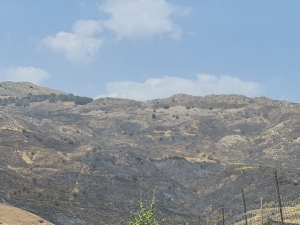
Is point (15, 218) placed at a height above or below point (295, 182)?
below

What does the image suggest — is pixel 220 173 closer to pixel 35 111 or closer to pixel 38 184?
pixel 38 184

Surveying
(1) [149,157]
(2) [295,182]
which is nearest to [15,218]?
(2) [295,182]

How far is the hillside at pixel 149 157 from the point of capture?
74438mm

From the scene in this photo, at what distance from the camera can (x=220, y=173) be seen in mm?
99062

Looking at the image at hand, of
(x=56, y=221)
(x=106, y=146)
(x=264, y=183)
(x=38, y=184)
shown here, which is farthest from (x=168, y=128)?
(x=56, y=221)

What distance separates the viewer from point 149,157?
108 metres

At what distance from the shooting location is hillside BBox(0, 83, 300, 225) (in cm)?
7444

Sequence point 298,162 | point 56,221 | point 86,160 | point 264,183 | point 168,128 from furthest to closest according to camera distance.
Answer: point 168,128 → point 298,162 → point 86,160 → point 264,183 → point 56,221

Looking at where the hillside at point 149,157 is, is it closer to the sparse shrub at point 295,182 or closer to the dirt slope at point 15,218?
the sparse shrub at point 295,182

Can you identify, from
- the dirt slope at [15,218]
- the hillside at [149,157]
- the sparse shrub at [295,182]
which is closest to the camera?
the dirt slope at [15,218]

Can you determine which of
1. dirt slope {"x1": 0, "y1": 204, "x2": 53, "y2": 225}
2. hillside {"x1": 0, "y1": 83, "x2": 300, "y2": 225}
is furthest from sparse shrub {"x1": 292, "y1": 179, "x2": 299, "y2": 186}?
dirt slope {"x1": 0, "y1": 204, "x2": 53, "y2": 225}

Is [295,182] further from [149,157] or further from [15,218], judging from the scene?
[15,218]

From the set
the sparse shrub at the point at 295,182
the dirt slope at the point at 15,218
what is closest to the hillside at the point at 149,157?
the sparse shrub at the point at 295,182

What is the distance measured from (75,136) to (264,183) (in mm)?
58603
